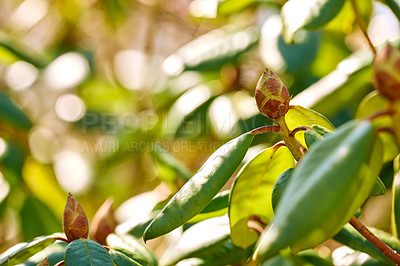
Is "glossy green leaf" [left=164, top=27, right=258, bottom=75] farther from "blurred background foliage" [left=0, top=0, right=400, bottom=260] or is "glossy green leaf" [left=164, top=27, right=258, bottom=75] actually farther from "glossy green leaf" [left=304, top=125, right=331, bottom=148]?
"glossy green leaf" [left=304, top=125, right=331, bottom=148]

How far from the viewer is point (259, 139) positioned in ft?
3.26

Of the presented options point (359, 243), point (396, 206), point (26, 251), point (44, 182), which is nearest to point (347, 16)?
point (396, 206)

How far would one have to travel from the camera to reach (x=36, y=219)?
1311mm

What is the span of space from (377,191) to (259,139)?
423 mm

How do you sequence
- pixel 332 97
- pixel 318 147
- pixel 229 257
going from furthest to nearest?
pixel 332 97, pixel 229 257, pixel 318 147

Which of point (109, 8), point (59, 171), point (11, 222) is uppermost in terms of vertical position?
point (109, 8)

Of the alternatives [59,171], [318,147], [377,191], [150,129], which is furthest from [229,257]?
[59,171]

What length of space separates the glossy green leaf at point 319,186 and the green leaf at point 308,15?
16.1 inches

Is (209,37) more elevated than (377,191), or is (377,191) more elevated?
(209,37)

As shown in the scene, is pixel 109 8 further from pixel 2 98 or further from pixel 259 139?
pixel 259 139

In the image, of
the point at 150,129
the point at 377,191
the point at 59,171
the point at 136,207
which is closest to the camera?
the point at 377,191

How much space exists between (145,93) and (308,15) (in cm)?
105

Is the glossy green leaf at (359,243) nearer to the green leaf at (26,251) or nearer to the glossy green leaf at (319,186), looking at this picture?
the glossy green leaf at (319,186)

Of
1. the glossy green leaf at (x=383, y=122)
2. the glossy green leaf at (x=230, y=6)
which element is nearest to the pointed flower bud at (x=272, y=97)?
the glossy green leaf at (x=383, y=122)
